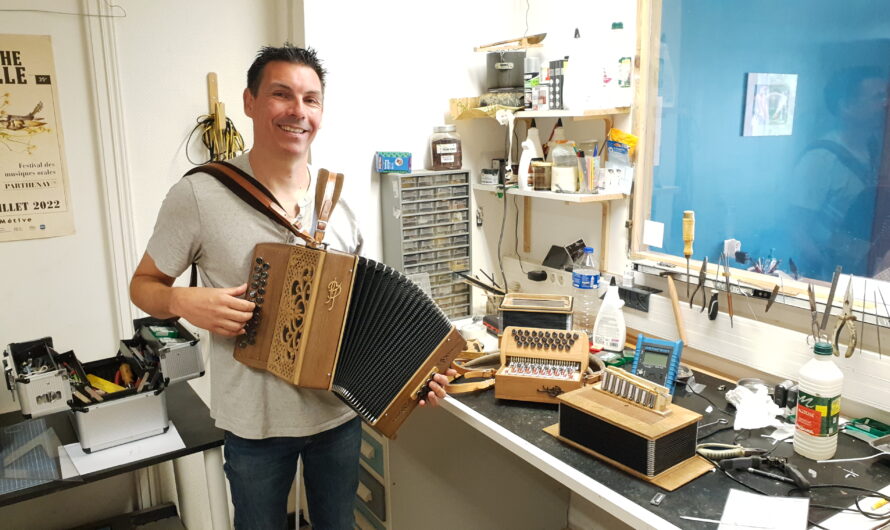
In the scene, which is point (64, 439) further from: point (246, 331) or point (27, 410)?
point (246, 331)

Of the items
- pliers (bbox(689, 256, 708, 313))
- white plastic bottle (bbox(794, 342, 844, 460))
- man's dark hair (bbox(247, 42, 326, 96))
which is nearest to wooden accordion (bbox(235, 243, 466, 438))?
man's dark hair (bbox(247, 42, 326, 96))

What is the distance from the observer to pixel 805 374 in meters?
1.44

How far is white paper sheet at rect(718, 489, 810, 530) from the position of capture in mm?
1203

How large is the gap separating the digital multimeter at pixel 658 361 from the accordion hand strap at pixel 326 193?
0.93m

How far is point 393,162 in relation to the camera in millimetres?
2523

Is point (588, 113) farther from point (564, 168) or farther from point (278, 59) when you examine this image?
point (278, 59)

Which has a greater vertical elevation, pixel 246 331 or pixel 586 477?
pixel 246 331

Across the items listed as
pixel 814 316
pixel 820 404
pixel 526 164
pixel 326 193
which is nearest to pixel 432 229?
pixel 526 164

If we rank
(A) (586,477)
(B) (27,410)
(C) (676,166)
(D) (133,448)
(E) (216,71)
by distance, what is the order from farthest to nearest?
(E) (216,71) → (C) (676,166) → (D) (133,448) → (B) (27,410) → (A) (586,477)

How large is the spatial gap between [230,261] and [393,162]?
3.76ft

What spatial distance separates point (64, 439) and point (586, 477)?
1511mm

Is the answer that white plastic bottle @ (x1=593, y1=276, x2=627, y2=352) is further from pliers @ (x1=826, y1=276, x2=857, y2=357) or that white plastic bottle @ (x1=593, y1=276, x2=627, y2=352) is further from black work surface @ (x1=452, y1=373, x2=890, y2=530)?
pliers @ (x1=826, y1=276, x2=857, y2=357)

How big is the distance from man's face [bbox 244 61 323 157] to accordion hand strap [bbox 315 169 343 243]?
8 cm

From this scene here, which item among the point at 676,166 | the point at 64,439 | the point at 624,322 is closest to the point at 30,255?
the point at 64,439
